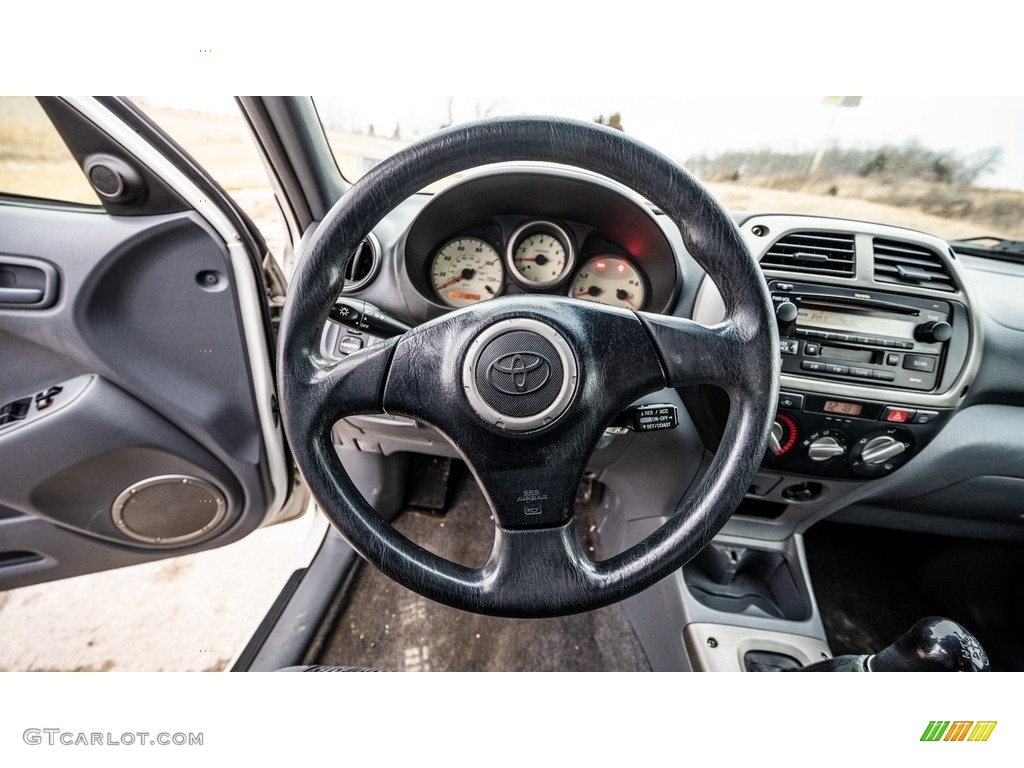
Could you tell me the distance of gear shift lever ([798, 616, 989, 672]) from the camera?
2.37 ft

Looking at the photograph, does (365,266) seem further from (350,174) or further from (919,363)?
(919,363)

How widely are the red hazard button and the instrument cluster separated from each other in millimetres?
554

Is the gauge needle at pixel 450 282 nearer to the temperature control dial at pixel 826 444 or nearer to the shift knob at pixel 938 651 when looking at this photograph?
the temperature control dial at pixel 826 444

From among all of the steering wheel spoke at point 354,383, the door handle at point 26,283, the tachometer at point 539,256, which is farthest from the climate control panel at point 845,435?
the door handle at point 26,283

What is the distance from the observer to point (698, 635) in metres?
1.15

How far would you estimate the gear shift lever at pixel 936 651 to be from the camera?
72cm

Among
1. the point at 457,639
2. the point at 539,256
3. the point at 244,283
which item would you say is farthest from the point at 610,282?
the point at 457,639

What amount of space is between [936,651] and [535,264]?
38.5 inches

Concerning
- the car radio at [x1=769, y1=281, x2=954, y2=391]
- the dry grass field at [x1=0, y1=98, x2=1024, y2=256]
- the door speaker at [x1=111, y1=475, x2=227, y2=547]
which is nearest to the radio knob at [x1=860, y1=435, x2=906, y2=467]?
the car radio at [x1=769, y1=281, x2=954, y2=391]

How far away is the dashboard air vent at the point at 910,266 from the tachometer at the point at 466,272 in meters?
0.80

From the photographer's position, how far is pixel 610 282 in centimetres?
119

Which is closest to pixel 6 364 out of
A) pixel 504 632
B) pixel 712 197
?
pixel 504 632

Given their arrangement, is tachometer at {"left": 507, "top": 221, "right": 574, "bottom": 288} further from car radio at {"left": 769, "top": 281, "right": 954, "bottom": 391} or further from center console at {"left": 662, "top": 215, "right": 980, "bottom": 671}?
car radio at {"left": 769, "top": 281, "right": 954, "bottom": 391}

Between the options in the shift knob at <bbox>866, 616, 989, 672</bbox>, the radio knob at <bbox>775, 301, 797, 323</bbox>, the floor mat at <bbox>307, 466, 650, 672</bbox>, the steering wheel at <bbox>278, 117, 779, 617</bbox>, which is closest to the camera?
the steering wheel at <bbox>278, 117, 779, 617</bbox>
